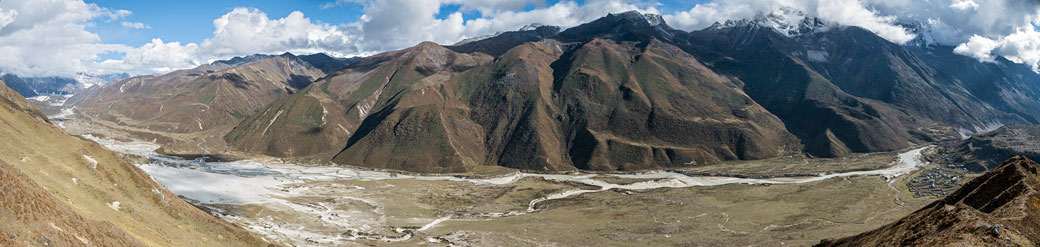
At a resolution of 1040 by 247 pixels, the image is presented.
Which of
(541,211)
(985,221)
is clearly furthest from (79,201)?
(541,211)

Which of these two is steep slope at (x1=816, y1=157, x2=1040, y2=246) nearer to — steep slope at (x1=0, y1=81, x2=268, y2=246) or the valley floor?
the valley floor

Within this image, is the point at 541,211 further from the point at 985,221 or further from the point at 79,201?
the point at 985,221

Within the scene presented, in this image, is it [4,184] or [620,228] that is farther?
[620,228]

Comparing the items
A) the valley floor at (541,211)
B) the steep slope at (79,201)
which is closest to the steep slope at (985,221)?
the valley floor at (541,211)

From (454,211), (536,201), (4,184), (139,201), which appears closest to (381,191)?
(454,211)

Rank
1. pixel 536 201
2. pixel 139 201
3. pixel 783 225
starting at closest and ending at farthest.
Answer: pixel 139 201
pixel 783 225
pixel 536 201

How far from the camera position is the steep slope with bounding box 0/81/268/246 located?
37469 mm

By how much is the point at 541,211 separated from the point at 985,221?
119 m

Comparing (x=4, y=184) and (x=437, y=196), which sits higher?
(x=4, y=184)

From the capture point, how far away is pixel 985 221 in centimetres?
3919

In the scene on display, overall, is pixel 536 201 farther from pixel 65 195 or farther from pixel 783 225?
pixel 65 195

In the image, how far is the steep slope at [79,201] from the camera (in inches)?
1475

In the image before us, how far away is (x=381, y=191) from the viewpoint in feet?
598

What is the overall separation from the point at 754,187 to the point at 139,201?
18085 cm
